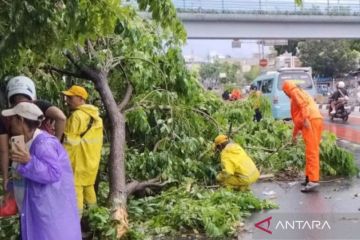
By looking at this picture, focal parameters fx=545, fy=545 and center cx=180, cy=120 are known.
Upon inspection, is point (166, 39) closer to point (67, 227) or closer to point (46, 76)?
point (46, 76)

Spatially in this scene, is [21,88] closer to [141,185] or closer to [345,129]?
[141,185]

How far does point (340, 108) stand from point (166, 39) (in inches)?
540

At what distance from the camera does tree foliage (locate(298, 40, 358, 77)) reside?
5577 cm

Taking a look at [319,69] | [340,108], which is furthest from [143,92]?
[319,69]

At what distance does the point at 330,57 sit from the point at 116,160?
2102 inches

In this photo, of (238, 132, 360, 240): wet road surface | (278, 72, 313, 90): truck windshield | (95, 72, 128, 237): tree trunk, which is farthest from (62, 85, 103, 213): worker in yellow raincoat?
(278, 72, 313, 90): truck windshield

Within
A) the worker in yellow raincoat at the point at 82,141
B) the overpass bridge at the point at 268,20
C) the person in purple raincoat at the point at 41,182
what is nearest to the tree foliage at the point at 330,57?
the overpass bridge at the point at 268,20

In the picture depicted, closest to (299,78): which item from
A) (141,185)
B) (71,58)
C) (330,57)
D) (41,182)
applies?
(141,185)

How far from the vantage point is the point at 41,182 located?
318 centimetres

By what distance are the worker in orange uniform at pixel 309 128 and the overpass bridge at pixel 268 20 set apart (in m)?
20.8

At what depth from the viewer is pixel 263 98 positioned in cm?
1080

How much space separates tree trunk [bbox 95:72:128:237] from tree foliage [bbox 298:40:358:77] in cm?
5149

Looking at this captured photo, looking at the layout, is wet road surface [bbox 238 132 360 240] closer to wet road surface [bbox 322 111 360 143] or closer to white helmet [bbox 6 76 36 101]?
white helmet [bbox 6 76 36 101]

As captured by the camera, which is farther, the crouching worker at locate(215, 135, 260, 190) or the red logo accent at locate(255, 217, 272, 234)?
the crouching worker at locate(215, 135, 260, 190)
